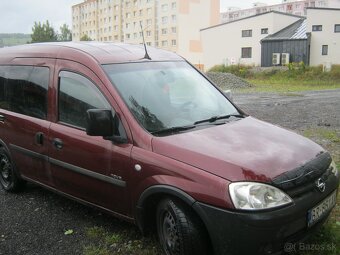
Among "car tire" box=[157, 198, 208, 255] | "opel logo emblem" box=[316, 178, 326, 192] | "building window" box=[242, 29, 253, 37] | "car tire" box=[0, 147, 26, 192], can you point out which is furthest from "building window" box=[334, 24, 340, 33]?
"car tire" box=[157, 198, 208, 255]

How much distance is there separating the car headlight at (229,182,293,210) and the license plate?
1.08ft

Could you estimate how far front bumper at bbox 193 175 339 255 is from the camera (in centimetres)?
306

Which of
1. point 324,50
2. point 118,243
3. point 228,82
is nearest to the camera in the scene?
point 118,243

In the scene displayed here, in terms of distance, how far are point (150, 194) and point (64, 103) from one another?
1673mm

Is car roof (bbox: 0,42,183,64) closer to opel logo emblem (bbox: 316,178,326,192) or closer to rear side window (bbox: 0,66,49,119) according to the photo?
rear side window (bbox: 0,66,49,119)

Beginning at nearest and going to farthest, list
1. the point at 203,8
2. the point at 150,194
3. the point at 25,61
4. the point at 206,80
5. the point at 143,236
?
the point at 150,194
the point at 143,236
the point at 206,80
the point at 25,61
the point at 203,8

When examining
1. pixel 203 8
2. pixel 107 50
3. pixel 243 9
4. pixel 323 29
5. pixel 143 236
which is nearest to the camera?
pixel 143 236

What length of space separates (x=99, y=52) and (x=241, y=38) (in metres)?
50.2

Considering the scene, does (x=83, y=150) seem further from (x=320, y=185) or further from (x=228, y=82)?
(x=228, y=82)

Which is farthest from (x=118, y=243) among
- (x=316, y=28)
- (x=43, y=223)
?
(x=316, y=28)

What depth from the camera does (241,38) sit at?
52.8 metres

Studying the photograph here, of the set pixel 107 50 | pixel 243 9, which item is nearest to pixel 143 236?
pixel 107 50

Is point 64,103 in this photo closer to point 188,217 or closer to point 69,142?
point 69,142

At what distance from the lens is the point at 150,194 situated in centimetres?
363
